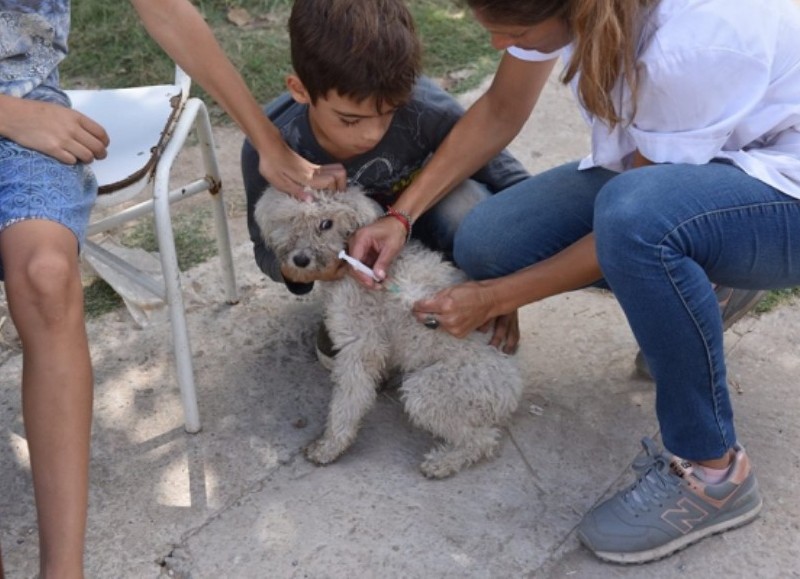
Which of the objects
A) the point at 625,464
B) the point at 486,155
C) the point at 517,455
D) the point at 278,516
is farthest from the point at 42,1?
the point at 625,464

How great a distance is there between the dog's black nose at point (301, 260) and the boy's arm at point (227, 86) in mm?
172

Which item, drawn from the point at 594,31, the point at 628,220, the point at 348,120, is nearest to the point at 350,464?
Result: the point at 348,120

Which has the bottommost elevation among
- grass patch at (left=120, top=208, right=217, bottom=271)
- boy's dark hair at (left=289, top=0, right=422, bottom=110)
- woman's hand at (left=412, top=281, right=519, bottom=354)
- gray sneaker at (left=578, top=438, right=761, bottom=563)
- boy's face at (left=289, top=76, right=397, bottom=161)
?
grass patch at (left=120, top=208, right=217, bottom=271)

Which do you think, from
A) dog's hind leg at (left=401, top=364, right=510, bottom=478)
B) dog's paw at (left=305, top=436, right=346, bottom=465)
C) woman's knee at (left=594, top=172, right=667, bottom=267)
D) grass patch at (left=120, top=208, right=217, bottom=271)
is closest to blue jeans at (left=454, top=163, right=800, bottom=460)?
woman's knee at (left=594, top=172, right=667, bottom=267)

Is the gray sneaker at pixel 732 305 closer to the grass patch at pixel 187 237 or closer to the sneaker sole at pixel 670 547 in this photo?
the sneaker sole at pixel 670 547

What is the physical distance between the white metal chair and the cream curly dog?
274 millimetres

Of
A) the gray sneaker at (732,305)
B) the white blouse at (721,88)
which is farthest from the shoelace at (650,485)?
the white blouse at (721,88)

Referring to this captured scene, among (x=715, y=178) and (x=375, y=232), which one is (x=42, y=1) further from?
(x=715, y=178)

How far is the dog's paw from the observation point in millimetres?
2637

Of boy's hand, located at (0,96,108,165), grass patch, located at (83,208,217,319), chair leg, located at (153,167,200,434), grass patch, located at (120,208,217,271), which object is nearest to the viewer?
boy's hand, located at (0,96,108,165)

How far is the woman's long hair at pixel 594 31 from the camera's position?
1.98 meters

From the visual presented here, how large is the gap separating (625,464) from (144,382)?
1.35 metres

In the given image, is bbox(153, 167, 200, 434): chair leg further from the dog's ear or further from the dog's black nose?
the dog's ear

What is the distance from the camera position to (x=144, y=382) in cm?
294
